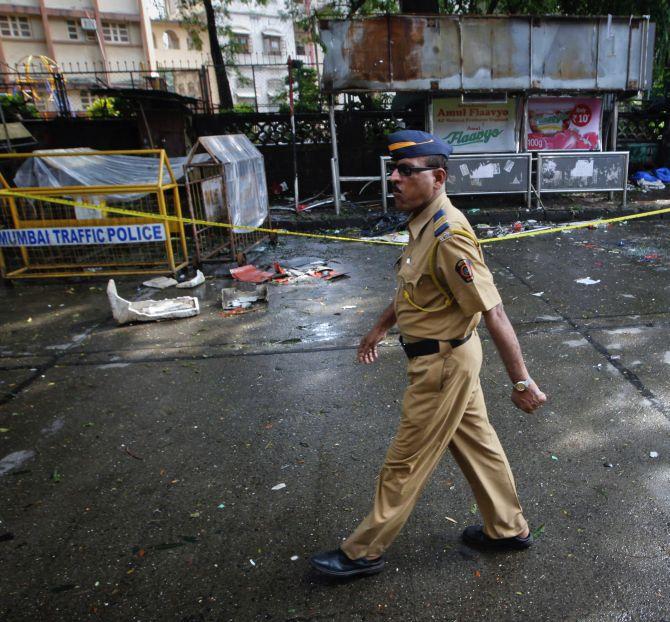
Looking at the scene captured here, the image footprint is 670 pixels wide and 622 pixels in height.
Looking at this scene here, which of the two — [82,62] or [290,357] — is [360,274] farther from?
[82,62]

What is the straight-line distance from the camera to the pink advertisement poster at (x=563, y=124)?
11859mm

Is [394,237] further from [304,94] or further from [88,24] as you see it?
[88,24]

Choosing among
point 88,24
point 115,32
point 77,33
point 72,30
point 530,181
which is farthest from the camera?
point 115,32

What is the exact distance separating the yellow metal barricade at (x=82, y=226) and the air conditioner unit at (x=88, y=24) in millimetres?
29360

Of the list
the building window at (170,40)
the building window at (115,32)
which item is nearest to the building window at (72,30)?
the building window at (115,32)

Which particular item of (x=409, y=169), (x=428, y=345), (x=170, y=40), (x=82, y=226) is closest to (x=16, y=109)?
(x=82, y=226)

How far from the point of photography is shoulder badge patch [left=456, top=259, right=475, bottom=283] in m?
2.00

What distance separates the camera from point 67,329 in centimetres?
583

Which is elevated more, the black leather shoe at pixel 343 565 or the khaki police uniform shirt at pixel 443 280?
the khaki police uniform shirt at pixel 443 280

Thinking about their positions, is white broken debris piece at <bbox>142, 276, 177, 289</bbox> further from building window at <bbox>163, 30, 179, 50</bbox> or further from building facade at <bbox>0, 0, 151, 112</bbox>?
building window at <bbox>163, 30, 179, 50</bbox>

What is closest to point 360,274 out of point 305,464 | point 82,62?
point 305,464

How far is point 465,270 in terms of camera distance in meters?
2.01

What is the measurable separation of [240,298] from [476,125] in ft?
25.4

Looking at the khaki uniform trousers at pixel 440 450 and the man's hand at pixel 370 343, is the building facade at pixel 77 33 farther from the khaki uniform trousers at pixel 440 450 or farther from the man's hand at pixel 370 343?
the khaki uniform trousers at pixel 440 450
